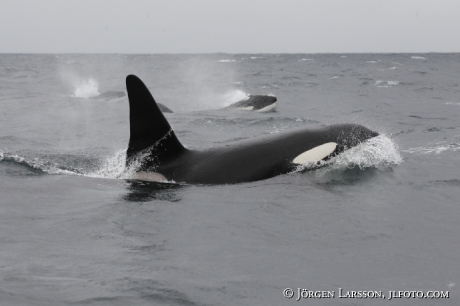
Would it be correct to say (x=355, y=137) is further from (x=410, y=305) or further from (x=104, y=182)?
(x=410, y=305)

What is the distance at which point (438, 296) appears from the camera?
507 cm

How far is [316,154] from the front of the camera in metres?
9.61

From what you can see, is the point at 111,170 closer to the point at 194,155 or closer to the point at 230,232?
the point at 194,155

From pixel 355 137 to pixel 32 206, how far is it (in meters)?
5.70

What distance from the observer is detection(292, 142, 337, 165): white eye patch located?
938 cm

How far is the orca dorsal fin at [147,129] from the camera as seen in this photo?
8.84m

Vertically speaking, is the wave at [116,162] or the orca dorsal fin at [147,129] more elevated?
the orca dorsal fin at [147,129]

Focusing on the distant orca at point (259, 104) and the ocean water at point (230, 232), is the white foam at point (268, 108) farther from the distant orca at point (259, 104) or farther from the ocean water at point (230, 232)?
the ocean water at point (230, 232)

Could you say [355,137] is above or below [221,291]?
above

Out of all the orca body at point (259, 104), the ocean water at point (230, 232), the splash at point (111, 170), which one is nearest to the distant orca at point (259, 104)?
the orca body at point (259, 104)

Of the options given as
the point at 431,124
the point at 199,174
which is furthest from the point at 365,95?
the point at 199,174

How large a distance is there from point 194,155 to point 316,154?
2.07 meters

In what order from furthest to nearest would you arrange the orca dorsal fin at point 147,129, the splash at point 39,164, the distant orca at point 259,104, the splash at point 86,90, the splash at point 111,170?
the splash at point 86,90
the distant orca at point 259,104
the splash at point 39,164
the splash at point 111,170
the orca dorsal fin at point 147,129

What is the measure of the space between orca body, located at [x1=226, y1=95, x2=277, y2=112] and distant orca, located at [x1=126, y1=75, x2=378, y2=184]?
659 inches
